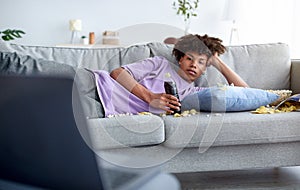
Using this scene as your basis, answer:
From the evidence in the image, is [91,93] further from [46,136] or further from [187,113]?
[46,136]

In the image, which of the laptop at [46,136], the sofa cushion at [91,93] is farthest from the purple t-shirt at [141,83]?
the laptop at [46,136]

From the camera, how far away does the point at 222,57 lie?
271cm

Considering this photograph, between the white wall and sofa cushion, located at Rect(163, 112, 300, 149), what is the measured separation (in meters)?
2.25

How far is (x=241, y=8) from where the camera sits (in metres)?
3.86

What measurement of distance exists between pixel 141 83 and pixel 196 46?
0.40 metres

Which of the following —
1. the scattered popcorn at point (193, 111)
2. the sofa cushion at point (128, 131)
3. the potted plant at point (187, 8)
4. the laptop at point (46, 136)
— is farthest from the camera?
the potted plant at point (187, 8)

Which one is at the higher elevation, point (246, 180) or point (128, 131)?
point (128, 131)

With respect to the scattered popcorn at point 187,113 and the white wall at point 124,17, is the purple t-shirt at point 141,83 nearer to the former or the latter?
the scattered popcorn at point 187,113

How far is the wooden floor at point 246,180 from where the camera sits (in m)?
2.24

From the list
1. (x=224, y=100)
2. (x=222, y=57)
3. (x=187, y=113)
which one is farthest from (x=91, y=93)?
(x=222, y=57)

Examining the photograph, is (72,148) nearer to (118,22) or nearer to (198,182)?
(198,182)

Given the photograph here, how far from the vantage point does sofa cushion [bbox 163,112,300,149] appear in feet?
6.62

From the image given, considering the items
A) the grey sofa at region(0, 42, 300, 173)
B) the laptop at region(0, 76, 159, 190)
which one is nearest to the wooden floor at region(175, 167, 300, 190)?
the grey sofa at region(0, 42, 300, 173)

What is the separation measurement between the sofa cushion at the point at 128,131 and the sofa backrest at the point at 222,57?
1.93 ft
